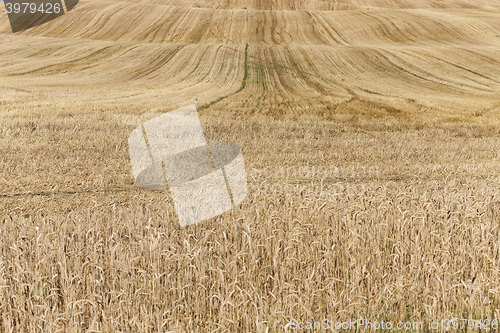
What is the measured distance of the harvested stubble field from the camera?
3.76 metres

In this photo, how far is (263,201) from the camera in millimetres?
5934

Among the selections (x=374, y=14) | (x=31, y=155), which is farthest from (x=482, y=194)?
(x=374, y=14)

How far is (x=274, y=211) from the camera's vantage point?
5.42 m

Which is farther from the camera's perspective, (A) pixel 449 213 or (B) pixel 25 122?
(B) pixel 25 122

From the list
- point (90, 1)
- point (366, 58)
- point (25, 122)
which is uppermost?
point (90, 1)

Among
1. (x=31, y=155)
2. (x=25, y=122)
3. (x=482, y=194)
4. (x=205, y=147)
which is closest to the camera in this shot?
(x=482, y=194)

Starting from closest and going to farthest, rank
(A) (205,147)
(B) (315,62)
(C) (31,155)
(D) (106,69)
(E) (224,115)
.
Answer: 1. (C) (31,155)
2. (A) (205,147)
3. (E) (224,115)
4. (D) (106,69)
5. (B) (315,62)

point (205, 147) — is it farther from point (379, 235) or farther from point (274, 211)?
point (379, 235)

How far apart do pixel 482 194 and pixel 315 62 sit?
129 ft

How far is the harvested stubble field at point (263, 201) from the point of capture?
376 centimetres

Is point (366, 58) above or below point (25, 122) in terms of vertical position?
below

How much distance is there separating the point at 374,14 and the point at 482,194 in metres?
65.8

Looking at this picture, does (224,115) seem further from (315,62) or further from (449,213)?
(315,62)

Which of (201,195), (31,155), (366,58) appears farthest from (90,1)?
(201,195)
